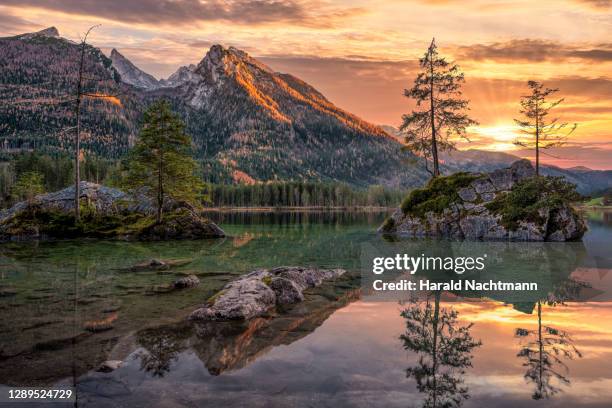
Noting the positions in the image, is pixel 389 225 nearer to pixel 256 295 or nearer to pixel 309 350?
pixel 256 295

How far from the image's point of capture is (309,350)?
8.59m

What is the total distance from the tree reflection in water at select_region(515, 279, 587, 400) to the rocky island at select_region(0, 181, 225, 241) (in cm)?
3132

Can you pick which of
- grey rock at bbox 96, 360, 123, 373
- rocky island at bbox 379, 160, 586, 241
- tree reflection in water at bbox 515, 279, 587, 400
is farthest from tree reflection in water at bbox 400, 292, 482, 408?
rocky island at bbox 379, 160, 586, 241

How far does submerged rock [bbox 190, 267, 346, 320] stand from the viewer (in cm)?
1109

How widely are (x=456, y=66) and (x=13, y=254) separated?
Answer: 39.6 meters

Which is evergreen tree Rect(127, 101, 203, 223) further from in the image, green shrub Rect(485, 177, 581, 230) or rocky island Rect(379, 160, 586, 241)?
green shrub Rect(485, 177, 581, 230)

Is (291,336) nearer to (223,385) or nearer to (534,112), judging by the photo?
(223,385)

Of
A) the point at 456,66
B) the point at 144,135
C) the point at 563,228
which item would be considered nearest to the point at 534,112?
the point at 456,66

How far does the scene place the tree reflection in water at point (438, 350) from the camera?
656cm

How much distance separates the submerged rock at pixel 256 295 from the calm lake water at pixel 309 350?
0.59 meters

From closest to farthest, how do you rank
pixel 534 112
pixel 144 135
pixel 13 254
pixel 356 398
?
pixel 356 398, pixel 13 254, pixel 144 135, pixel 534 112

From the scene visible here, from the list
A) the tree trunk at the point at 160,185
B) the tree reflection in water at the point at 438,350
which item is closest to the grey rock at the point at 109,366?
the tree reflection in water at the point at 438,350

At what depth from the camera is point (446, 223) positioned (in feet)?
121

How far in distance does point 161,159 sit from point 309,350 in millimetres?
31833
